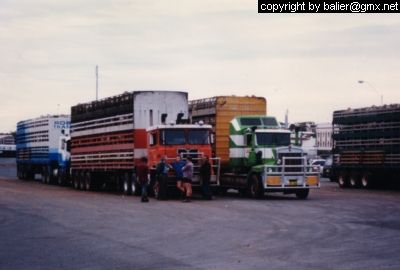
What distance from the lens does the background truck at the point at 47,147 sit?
47156mm

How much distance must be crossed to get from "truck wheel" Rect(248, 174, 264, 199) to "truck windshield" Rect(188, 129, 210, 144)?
232 cm

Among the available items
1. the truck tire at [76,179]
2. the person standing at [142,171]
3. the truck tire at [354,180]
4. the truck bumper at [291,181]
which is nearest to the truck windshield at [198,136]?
the person standing at [142,171]

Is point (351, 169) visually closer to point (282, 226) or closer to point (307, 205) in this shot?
point (307, 205)

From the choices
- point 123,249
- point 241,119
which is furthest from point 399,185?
point 123,249

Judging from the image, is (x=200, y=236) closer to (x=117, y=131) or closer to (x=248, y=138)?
(x=248, y=138)

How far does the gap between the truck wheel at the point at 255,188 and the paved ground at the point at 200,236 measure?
320 cm

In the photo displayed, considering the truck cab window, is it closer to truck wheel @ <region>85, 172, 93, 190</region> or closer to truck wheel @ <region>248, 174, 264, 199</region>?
truck wheel @ <region>248, 174, 264, 199</region>

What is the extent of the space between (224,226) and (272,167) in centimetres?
1141

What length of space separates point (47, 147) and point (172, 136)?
66.4ft

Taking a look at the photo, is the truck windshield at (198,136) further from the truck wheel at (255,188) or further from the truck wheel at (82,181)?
the truck wheel at (82,181)

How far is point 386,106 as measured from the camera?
39.8 metres

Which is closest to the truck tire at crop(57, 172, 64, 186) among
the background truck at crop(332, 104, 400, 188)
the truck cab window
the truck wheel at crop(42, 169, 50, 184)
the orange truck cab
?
the truck wheel at crop(42, 169, 50, 184)

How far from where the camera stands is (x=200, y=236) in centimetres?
1691

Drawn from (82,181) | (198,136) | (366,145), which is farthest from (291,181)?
(82,181)
